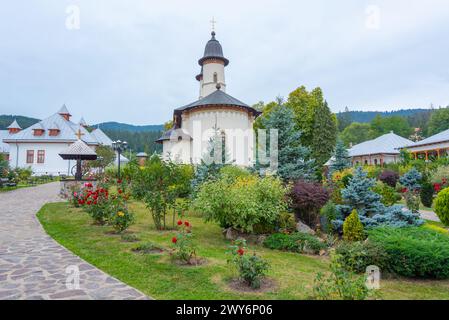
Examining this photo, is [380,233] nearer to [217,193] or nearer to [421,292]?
[421,292]

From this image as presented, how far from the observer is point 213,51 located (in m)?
29.4

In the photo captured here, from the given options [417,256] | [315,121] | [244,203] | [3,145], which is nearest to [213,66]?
[315,121]

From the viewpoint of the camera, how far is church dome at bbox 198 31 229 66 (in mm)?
29248

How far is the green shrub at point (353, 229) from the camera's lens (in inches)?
273

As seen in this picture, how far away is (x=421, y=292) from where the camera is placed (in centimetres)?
458

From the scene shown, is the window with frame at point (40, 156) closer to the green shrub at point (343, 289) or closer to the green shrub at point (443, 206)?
the green shrub at point (443, 206)

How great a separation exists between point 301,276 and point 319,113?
1179 inches

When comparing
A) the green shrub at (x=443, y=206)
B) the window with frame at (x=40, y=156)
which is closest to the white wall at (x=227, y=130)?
the green shrub at (x=443, y=206)

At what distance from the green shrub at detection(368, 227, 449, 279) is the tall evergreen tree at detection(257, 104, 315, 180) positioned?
7.03 metres

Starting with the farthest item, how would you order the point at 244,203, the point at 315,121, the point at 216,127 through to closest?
the point at 315,121 → the point at 216,127 → the point at 244,203

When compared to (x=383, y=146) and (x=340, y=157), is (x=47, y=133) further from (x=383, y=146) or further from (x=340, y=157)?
(x=383, y=146)

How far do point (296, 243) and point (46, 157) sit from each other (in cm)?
3511

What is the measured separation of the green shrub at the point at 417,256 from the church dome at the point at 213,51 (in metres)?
26.8
